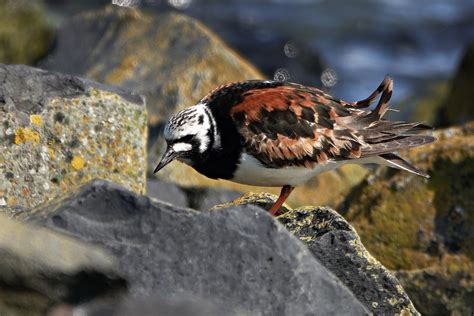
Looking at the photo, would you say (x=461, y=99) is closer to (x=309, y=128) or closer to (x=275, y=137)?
(x=309, y=128)

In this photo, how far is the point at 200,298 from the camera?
12.7ft

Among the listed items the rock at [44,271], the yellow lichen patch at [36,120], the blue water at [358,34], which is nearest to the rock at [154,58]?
the yellow lichen patch at [36,120]

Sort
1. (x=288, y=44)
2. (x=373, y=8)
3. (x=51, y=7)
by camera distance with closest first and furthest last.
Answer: (x=288, y=44) → (x=51, y=7) → (x=373, y=8)

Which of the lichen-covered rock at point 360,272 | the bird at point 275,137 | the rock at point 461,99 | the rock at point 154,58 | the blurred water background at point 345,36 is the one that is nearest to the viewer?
the lichen-covered rock at point 360,272

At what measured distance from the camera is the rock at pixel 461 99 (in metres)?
12.5

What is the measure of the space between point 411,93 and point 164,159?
1090 centimetres

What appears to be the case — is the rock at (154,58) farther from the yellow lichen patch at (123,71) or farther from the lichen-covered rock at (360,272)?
the lichen-covered rock at (360,272)

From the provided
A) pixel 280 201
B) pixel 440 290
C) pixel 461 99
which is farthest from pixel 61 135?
pixel 461 99

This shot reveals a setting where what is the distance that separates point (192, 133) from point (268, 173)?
0.61 metres

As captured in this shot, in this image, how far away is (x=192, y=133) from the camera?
21.5 ft

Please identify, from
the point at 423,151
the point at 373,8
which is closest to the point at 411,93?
the point at 373,8

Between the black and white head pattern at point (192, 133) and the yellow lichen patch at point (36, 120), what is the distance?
1001 mm

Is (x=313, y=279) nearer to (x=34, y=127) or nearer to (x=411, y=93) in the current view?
(x=34, y=127)

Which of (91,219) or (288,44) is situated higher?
(91,219)
